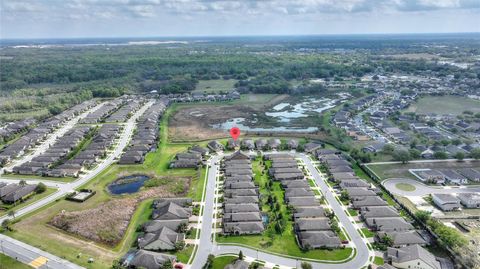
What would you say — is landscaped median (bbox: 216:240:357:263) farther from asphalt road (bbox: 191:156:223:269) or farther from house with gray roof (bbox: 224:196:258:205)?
house with gray roof (bbox: 224:196:258:205)

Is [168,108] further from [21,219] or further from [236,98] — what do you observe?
[21,219]

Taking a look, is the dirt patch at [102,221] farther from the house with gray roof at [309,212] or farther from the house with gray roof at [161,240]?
the house with gray roof at [309,212]

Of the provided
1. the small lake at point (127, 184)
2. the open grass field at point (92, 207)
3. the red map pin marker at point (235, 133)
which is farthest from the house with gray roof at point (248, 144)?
the small lake at point (127, 184)

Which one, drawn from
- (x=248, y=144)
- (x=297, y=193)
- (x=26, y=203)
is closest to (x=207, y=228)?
(x=297, y=193)

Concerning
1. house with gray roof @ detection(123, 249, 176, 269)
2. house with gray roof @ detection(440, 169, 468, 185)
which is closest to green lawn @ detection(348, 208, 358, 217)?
house with gray roof @ detection(440, 169, 468, 185)

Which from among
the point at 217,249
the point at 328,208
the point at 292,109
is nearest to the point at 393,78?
the point at 292,109

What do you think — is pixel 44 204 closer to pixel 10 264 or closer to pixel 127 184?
pixel 127 184
